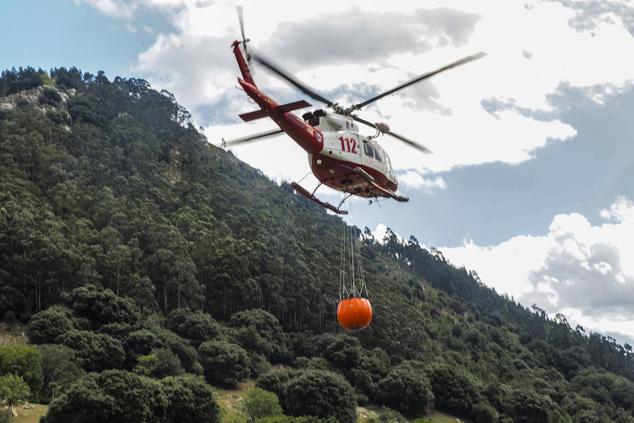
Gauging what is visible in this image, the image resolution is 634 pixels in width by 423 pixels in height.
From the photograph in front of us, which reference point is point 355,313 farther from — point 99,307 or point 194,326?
point 194,326

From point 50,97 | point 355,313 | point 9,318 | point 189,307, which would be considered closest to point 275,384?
point 189,307

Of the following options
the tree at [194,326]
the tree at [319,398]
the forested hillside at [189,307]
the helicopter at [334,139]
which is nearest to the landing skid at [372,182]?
the helicopter at [334,139]

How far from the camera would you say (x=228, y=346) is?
71.0 metres

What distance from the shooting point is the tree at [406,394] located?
76188mm

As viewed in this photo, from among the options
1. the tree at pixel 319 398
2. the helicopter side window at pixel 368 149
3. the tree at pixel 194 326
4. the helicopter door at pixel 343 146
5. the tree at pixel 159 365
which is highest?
the helicopter side window at pixel 368 149

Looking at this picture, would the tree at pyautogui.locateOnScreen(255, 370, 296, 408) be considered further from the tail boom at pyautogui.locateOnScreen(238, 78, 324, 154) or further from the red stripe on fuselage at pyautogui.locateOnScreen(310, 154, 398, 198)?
the tail boom at pyautogui.locateOnScreen(238, 78, 324, 154)

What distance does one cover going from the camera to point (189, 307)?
82312 millimetres

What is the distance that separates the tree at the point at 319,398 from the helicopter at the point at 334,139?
33926mm

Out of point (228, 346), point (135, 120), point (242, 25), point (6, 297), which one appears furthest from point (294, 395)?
point (135, 120)

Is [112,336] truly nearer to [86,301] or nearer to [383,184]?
[86,301]

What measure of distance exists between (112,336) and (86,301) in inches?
195

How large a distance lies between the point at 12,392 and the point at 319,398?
26.3 m

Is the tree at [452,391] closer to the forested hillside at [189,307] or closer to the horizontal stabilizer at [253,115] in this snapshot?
the forested hillside at [189,307]

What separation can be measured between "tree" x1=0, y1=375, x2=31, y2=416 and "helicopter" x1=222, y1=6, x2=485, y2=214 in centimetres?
2507
